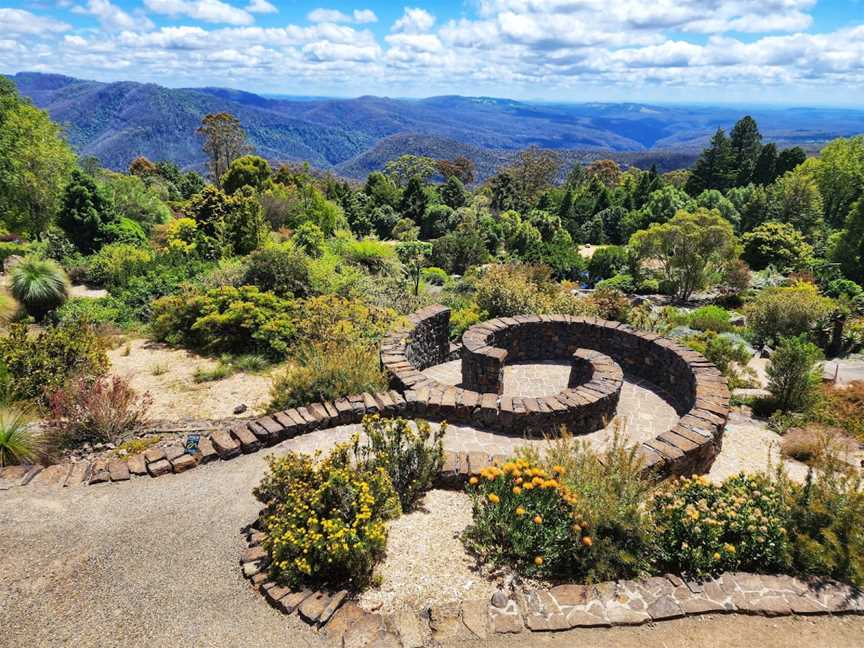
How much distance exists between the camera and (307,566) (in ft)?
12.9

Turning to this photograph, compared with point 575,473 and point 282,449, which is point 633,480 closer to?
point 575,473

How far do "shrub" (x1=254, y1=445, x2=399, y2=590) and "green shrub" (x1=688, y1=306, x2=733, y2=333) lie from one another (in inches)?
445

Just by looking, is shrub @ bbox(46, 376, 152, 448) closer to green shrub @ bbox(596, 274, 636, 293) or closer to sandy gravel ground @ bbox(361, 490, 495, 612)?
sandy gravel ground @ bbox(361, 490, 495, 612)

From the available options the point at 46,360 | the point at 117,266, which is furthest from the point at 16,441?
the point at 117,266

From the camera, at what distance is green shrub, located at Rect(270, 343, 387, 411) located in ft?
23.7

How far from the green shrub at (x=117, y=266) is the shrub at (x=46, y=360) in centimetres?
763

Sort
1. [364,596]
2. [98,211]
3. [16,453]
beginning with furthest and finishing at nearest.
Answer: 1. [98,211]
2. [16,453]
3. [364,596]

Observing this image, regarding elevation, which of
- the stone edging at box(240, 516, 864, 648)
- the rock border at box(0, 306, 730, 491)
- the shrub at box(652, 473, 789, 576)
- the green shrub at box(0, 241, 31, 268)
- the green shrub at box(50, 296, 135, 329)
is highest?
the shrub at box(652, 473, 789, 576)

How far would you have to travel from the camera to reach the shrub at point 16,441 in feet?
18.5

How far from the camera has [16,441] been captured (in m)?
5.71

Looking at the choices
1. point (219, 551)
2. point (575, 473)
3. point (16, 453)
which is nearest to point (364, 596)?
point (219, 551)

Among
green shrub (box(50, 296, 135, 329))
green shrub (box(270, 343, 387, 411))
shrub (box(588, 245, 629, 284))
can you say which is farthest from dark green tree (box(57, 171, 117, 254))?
shrub (box(588, 245, 629, 284))

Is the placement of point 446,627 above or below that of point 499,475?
below

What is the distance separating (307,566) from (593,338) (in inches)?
296
